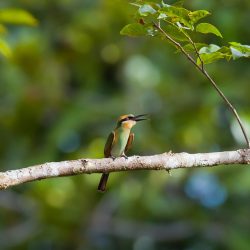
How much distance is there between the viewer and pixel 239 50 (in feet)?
10.0

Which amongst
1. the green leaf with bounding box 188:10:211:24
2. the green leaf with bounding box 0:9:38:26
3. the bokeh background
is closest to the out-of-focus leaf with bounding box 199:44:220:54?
the green leaf with bounding box 188:10:211:24

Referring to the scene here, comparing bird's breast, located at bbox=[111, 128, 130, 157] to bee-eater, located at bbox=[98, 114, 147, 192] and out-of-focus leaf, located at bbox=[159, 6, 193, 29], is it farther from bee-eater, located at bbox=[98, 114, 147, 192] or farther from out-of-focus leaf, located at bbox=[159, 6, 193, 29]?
out-of-focus leaf, located at bbox=[159, 6, 193, 29]

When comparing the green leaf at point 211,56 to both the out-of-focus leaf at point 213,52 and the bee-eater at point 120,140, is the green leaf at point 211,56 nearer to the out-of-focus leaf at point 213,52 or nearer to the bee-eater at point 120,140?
the out-of-focus leaf at point 213,52

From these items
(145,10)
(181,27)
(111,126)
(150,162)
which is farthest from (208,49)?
(111,126)

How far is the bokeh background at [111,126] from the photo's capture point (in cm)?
845

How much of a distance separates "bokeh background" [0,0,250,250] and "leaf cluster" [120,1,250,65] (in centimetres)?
491

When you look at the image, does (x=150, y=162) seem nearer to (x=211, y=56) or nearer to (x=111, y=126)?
(x=211, y=56)

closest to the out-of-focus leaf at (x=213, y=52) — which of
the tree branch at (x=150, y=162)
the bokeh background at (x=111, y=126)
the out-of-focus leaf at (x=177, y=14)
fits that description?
the out-of-focus leaf at (x=177, y=14)


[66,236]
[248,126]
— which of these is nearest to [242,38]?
[248,126]

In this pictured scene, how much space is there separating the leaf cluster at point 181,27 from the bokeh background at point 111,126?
491cm

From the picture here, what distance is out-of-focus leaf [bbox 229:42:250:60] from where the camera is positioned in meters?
3.01

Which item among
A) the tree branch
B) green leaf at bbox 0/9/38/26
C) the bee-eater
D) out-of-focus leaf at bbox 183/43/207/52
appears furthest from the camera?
the bee-eater

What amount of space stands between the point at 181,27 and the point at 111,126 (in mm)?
5082

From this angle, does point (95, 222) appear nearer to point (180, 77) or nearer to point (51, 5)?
point (180, 77)
